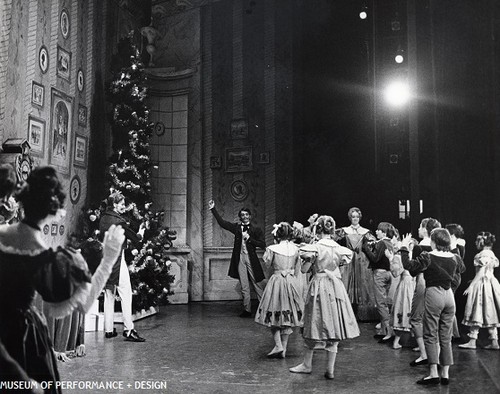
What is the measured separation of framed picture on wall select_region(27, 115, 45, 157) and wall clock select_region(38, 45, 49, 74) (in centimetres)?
64

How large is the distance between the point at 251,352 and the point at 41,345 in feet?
11.6

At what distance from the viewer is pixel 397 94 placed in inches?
368

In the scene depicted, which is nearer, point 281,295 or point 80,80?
point 281,295

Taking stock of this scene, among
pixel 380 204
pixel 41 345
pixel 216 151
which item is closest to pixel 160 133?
pixel 216 151

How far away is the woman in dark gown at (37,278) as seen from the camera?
2.08 meters

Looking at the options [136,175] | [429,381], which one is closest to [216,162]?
[136,175]

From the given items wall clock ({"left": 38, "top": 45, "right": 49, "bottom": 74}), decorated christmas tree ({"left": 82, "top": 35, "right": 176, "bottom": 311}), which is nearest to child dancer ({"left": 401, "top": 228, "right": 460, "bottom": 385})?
decorated christmas tree ({"left": 82, "top": 35, "right": 176, "bottom": 311})

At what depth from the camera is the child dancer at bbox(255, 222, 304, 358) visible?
511 centimetres

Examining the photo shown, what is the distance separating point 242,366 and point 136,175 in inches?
145

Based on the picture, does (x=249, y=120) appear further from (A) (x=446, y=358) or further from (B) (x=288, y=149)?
(A) (x=446, y=358)

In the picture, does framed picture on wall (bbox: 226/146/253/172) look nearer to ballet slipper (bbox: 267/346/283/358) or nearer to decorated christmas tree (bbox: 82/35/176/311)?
decorated christmas tree (bbox: 82/35/176/311)

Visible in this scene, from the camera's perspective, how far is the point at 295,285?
5234mm

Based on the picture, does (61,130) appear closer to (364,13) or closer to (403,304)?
(403,304)

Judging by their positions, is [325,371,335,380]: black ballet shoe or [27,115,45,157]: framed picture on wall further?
[27,115,45,157]: framed picture on wall
